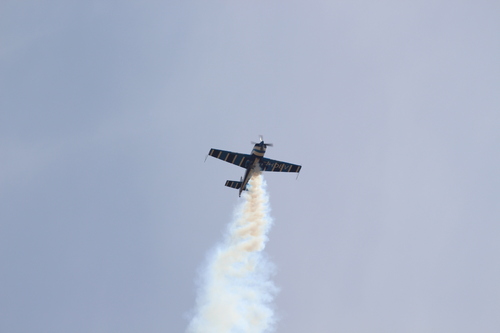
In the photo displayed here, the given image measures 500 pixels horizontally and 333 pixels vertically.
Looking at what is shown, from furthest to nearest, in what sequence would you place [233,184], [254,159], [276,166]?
1. [276,166]
2. [233,184]
3. [254,159]

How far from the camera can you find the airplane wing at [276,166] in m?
135

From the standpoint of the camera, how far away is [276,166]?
5379 inches

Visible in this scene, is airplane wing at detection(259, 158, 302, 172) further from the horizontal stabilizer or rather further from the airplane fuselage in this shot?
the horizontal stabilizer

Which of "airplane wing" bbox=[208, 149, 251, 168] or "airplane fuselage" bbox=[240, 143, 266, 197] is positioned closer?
"airplane fuselage" bbox=[240, 143, 266, 197]

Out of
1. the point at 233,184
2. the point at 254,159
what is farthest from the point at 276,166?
the point at 233,184

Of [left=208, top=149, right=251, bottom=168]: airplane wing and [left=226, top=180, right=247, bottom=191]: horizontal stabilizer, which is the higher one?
[left=208, top=149, right=251, bottom=168]: airplane wing

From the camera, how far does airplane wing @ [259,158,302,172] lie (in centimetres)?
13475

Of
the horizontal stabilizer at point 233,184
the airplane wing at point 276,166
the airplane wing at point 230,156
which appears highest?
the airplane wing at point 276,166

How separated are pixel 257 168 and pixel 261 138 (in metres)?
4.37

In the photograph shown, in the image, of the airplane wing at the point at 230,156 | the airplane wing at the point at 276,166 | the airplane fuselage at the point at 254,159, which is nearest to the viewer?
the airplane fuselage at the point at 254,159

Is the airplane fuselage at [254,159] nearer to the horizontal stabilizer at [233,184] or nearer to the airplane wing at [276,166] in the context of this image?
the horizontal stabilizer at [233,184]

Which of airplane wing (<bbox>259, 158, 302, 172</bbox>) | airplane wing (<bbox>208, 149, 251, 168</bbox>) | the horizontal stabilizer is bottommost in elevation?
the horizontal stabilizer

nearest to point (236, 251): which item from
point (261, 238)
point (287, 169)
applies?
point (261, 238)

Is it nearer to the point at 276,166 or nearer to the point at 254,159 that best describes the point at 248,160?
the point at 254,159
